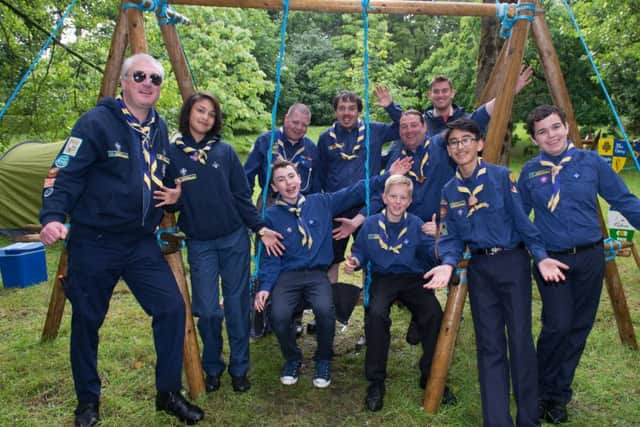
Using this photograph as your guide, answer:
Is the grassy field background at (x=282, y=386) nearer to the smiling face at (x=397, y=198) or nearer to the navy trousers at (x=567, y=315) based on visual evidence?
the navy trousers at (x=567, y=315)

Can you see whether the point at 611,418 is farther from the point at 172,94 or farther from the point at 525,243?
the point at 172,94

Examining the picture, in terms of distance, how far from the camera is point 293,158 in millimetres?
4543

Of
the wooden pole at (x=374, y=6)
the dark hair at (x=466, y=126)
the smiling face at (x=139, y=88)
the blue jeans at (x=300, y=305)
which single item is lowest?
the blue jeans at (x=300, y=305)

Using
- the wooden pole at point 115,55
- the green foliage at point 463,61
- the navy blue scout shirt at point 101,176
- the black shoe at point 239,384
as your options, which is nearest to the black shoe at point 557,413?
the black shoe at point 239,384

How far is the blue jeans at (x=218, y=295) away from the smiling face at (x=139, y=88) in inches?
37.9

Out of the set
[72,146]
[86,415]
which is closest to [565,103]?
[72,146]

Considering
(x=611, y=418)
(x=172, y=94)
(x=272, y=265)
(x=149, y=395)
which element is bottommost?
(x=149, y=395)

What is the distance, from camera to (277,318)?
357 cm

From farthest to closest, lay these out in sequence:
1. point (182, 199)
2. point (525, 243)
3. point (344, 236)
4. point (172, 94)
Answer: point (172, 94), point (344, 236), point (182, 199), point (525, 243)

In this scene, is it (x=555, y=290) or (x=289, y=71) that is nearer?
(x=555, y=290)

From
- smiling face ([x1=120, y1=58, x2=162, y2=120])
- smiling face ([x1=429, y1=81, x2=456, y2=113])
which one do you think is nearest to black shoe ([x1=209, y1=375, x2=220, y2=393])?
smiling face ([x1=120, y1=58, x2=162, y2=120])

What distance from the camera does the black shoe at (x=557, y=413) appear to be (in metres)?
3.24

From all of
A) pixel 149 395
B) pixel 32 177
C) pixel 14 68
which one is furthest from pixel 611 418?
pixel 14 68

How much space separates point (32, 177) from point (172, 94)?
3018 mm
